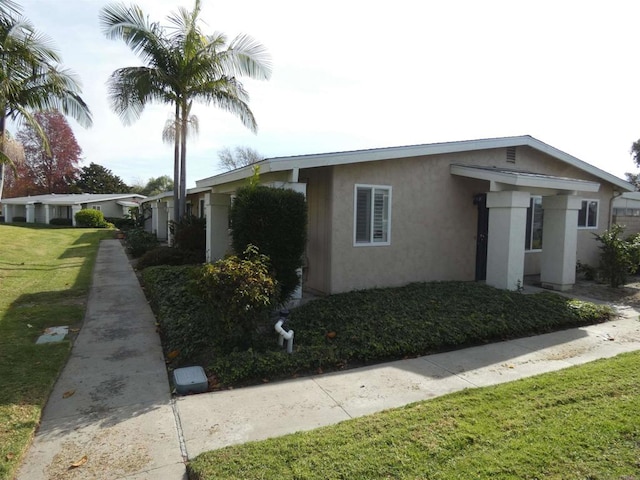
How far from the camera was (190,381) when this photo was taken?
4512 mm

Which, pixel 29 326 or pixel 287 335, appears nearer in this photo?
pixel 287 335

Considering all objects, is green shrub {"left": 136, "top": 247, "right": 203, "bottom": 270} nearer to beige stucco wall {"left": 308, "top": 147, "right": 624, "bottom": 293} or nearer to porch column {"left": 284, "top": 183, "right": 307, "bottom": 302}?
beige stucco wall {"left": 308, "top": 147, "right": 624, "bottom": 293}

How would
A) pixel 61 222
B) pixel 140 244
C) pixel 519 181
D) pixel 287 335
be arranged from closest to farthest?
pixel 287 335
pixel 519 181
pixel 140 244
pixel 61 222

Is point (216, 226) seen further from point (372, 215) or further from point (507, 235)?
point (507, 235)

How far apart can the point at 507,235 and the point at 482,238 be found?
1534 millimetres

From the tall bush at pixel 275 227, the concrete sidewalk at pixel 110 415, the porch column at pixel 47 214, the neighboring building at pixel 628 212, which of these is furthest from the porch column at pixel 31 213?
the neighboring building at pixel 628 212

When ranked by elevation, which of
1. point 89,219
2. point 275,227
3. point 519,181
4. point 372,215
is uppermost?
point 519,181

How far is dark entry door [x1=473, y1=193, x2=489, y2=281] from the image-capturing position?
10188 mm

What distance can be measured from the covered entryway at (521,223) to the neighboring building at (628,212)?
496cm

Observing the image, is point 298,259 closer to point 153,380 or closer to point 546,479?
point 153,380

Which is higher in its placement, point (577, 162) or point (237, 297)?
point (577, 162)

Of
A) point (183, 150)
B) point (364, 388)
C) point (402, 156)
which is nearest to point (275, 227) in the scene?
point (364, 388)

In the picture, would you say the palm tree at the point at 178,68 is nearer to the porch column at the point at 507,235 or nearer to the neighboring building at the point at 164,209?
the neighboring building at the point at 164,209

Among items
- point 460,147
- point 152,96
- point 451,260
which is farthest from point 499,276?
point 152,96
